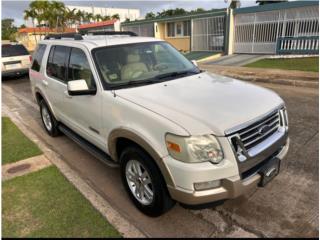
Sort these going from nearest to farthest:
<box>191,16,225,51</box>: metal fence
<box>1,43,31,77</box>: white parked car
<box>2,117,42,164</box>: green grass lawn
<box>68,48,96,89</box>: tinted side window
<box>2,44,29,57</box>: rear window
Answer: <box>68,48,96,89</box>: tinted side window, <box>2,117,42,164</box>: green grass lawn, <box>1,43,31,77</box>: white parked car, <box>2,44,29,57</box>: rear window, <box>191,16,225,51</box>: metal fence

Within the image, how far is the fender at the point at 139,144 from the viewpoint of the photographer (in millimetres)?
2494

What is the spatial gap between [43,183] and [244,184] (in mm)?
2635

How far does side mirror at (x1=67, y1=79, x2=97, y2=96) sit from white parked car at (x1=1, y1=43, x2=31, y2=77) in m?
10.3

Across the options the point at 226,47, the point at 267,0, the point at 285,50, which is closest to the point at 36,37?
the point at 267,0

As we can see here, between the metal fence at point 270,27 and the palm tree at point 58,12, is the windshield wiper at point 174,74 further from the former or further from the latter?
the palm tree at point 58,12

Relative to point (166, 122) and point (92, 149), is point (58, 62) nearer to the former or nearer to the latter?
point (92, 149)

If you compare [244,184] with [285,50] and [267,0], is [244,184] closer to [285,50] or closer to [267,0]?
[285,50]

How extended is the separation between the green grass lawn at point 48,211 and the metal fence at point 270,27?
1575 cm

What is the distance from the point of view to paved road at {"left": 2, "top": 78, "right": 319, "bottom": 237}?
2.75 metres

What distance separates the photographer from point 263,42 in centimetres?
1702

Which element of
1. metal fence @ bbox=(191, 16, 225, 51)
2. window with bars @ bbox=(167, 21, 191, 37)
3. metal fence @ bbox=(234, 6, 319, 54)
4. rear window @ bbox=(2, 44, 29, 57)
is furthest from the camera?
window with bars @ bbox=(167, 21, 191, 37)

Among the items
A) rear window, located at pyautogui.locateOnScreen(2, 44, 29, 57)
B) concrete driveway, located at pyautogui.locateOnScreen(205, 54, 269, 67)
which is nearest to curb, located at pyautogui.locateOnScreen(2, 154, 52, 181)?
rear window, located at pyautogui.locateOnScreen(2, 44, 29, 57)

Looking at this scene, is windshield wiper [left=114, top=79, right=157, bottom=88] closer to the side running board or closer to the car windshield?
the car windshield

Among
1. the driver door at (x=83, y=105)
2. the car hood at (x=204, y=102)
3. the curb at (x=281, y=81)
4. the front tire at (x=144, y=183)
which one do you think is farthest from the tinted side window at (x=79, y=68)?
the curb at (x=281, y=81)
